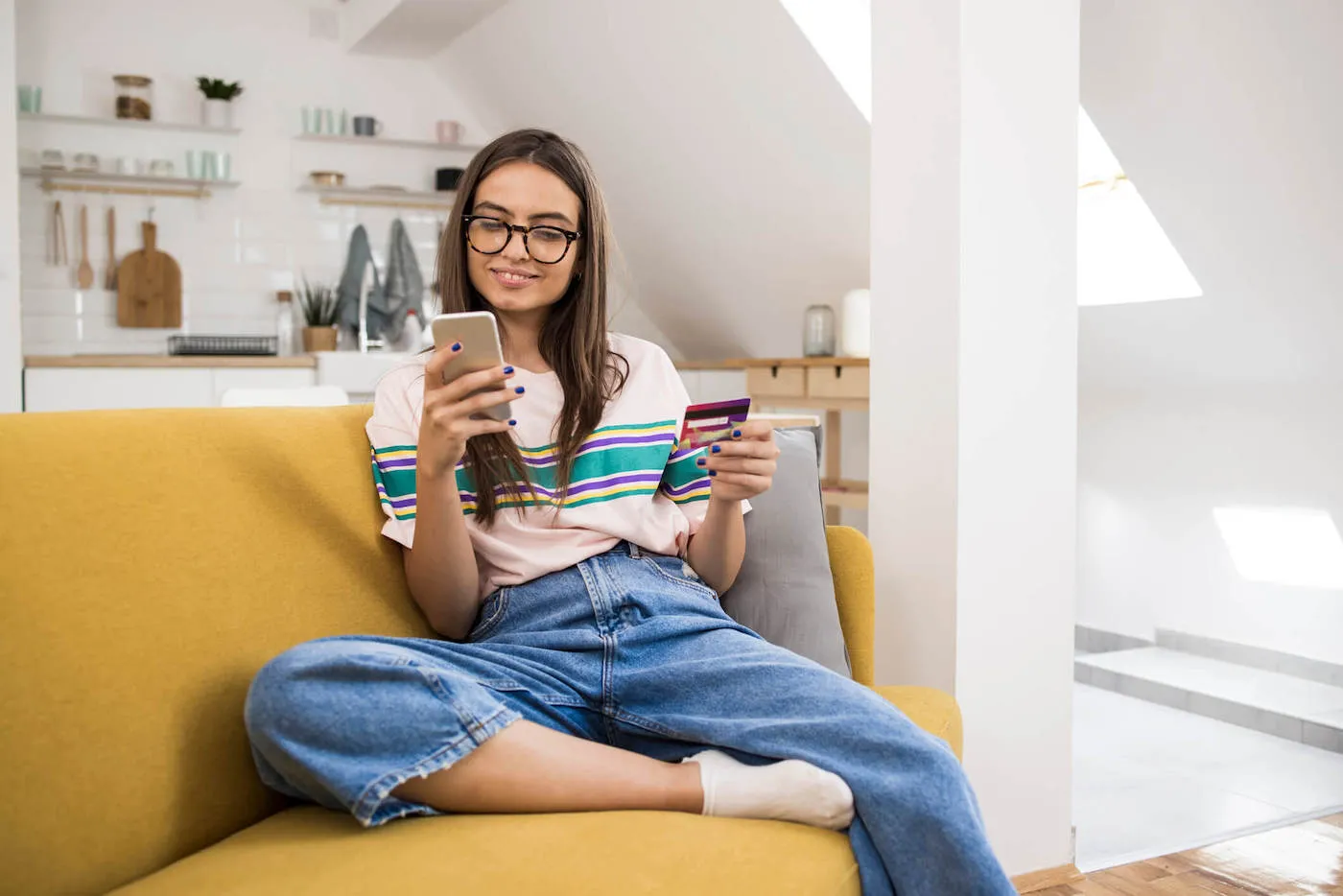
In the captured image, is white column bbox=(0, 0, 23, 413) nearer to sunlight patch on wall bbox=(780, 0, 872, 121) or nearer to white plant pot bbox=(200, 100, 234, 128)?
white plant pot bbox=(200, 100, 234, 128)

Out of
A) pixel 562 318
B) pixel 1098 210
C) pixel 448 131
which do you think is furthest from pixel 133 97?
pixel 562 318

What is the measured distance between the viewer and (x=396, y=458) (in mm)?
1575

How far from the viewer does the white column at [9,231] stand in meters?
4.11

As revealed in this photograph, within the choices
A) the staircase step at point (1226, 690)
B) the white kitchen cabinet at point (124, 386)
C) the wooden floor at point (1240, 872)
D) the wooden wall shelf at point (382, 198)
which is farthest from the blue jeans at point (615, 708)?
the wooden wall shelf at point (382, 198)

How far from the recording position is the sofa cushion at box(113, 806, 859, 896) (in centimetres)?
109

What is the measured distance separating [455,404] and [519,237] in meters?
0.38

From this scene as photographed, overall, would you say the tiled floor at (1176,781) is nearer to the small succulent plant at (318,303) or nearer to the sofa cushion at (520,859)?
the sofa cushion at (520,859)

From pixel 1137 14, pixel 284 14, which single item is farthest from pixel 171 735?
pixel 284 14

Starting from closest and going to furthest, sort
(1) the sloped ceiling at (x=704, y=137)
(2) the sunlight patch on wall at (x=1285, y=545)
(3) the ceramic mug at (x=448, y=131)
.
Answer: (2) the sunlight patch on wall at (x=1285, y=545) < (1) the sloped ceiling at (x=704, y=137) < (3) the ceramic mug at (x=448, y=131)

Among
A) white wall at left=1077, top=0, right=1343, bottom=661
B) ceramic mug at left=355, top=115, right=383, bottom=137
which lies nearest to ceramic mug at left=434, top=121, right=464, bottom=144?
ceramic mug at left=355, top=115, right=383, bottom=137

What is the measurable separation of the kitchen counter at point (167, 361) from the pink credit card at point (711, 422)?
3.29 meters

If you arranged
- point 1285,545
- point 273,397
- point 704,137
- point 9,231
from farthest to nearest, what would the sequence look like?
point 704,137
point 9,231
point 1285,545
point 273,397

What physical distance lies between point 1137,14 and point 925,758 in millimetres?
2020

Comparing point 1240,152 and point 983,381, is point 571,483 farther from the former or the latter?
point 1240,152
